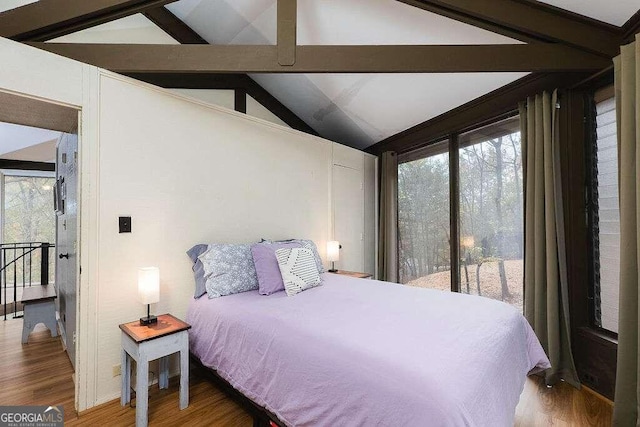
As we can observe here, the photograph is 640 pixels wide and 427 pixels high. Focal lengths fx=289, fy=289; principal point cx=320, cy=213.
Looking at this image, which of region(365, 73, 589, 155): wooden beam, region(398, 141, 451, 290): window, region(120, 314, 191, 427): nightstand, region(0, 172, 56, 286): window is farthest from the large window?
region(0, 172, 56, 286): window

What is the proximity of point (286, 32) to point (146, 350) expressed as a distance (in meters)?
2.32

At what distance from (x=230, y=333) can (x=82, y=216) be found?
1.28 meters

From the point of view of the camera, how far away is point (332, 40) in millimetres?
2818

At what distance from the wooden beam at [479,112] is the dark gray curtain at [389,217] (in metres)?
0.25

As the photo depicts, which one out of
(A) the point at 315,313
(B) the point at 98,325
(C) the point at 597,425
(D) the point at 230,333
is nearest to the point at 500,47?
(A) the point at 315,313

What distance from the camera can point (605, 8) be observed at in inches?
71.3

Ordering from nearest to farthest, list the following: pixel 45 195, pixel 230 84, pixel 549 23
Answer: pixel 549 23 → pixel 230 84 → pixel 45 195

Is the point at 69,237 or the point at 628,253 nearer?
the point at 628,253

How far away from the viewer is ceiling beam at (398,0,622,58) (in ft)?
6.39

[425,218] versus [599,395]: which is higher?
[425,218]

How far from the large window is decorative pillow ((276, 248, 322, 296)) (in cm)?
181

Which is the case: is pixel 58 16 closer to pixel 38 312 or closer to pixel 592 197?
pixel 38 312

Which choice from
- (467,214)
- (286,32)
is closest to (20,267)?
(286,32)

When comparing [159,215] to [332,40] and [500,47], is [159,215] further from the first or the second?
[500,47]
